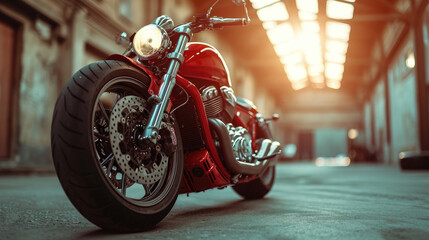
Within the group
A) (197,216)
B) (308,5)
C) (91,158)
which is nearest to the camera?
(91,158)

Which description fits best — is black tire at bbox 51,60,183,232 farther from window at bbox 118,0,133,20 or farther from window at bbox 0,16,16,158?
window at bbox 118,0,133,20

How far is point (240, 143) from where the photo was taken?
3.01 metres

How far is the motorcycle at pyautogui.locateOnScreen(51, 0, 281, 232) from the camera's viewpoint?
172 centimetres

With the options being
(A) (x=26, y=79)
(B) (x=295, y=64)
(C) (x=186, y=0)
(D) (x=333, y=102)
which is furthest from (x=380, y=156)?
(A) (x=26, y=79)

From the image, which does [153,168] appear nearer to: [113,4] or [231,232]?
[231,232]

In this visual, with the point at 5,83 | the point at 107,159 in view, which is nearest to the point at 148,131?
the point at 107,159

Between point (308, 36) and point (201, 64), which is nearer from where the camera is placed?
point (201, 64)

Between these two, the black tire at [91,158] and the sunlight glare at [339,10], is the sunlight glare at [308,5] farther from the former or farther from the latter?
the black tire at [91,158]

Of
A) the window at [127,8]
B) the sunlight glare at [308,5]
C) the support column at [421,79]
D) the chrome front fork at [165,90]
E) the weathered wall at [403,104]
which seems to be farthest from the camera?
the sunlight glare at [308,5]

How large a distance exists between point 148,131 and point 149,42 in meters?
0.50

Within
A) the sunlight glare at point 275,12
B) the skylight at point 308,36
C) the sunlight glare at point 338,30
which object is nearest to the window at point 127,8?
the skylight at point 308,36

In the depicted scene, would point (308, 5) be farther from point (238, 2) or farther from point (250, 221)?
point (250, 221)

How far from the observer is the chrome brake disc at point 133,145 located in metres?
1.91

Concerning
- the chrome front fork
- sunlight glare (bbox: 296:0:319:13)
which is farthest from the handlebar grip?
sunlight glare (bbox: 296:0:319:13)
